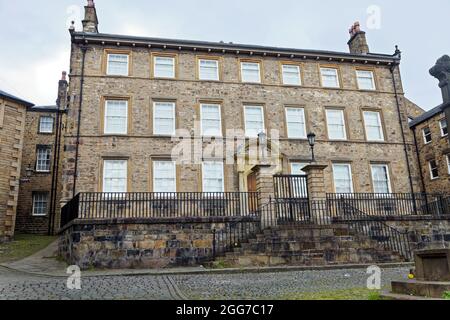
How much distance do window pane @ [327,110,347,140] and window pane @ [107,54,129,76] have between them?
11.4m

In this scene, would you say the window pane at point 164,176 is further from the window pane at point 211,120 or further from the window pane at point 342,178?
the window pane at point 342,178

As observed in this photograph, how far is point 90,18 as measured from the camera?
20422 millimetres

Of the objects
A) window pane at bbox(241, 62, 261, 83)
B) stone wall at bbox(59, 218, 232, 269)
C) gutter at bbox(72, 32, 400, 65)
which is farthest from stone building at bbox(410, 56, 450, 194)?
stone wall at bbox(59, 218, 232, 269)

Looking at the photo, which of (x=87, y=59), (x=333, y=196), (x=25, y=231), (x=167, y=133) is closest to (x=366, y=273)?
(x=333, y=196)

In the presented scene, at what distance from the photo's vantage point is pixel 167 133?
19.1m

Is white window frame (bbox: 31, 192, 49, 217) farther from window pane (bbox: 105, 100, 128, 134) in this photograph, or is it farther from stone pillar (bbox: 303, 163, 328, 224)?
stone pillar (bbox: 303, 163, 328, 224)

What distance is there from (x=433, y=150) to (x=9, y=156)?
1080 inches

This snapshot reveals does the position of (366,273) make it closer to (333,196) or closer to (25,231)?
(333,196)

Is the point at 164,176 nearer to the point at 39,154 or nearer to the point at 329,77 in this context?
the point at 329,77

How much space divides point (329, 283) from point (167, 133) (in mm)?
12344

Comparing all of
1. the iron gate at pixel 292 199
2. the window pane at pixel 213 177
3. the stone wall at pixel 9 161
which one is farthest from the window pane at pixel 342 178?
the stone wall at pixel 9 161

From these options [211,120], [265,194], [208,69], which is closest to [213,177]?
[211,120]

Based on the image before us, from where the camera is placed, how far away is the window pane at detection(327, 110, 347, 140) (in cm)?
2088
